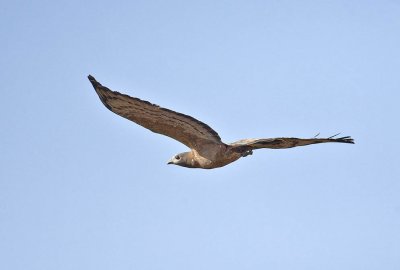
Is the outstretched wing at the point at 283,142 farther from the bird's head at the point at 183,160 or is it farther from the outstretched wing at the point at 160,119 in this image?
the bird's head at the point at 183,160

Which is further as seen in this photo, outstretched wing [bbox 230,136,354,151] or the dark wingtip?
the dark wingtip

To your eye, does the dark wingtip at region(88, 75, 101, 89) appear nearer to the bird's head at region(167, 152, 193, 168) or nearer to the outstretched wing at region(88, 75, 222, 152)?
the outstretched wing at region(88, 75, 222, 152)

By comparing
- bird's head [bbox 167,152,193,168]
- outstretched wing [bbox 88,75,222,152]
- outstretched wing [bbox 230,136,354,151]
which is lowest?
outstretched wing [bbox 230,136,354,151]

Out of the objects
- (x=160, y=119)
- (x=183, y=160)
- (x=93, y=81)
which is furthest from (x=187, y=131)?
(x=93, y=81)

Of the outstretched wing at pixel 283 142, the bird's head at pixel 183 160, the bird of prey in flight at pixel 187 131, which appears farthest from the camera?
the bird's head at pixel 183 160

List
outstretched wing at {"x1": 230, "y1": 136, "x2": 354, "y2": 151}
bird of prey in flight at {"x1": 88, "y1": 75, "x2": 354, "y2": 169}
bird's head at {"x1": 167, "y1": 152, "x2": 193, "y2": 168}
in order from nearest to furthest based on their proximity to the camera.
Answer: outstretched wing at {"x1": 230, "y1": 136, "x2": 354, "y2": 151}
bird of prey in flight at {"x1": 88, "y1": 75, "x2": 354, "y2": 169}
bird's head at {"x1": 167, "y1": 152, "x2": 193, "y2": 168}

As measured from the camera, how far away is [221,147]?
14.5 m

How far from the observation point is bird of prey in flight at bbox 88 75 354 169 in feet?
45.2

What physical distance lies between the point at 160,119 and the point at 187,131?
69 centimetres

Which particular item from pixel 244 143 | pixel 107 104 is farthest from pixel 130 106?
pixel 244 143

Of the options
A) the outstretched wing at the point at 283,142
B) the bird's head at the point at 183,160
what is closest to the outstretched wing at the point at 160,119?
the bird's head at the point at 183,160

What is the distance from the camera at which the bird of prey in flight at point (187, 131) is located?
45.2 feet

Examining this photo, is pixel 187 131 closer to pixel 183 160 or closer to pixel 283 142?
pixel 183 160

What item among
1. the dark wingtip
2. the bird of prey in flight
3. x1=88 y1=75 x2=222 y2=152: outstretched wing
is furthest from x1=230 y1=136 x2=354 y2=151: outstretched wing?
the dark wingtip
